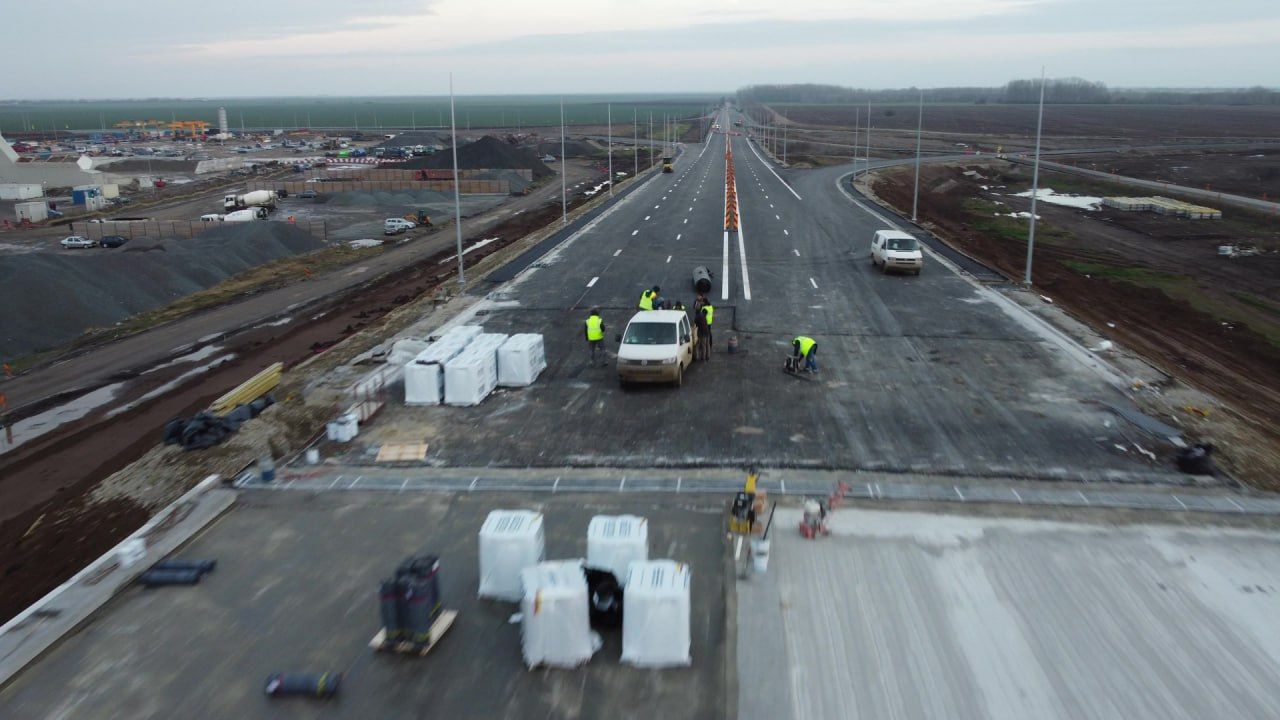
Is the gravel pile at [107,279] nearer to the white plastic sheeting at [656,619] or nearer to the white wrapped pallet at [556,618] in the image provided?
the white wrapped pallet at [556,618]

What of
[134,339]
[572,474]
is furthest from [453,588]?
[134,339]

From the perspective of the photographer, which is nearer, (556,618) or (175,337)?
(556,618)

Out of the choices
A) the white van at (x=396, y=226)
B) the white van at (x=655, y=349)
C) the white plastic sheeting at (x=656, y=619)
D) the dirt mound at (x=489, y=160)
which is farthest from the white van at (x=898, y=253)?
the dirt mound at (x=489, y=160)

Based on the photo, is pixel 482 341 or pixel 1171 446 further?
pixel 482 341

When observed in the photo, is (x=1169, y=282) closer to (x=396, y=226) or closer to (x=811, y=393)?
(x=811, y=393)

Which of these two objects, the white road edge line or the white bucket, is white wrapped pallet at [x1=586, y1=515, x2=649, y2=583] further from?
the white road edge line

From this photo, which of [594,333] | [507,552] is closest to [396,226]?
[594,333]

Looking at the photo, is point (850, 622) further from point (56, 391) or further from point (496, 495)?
point (56, 391)

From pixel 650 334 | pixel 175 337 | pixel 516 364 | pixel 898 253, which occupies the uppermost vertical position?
pixel 898 253

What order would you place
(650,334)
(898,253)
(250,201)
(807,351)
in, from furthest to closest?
1. (250,201)
2. (898,253)
3. (807,351)
4. (650,334)
